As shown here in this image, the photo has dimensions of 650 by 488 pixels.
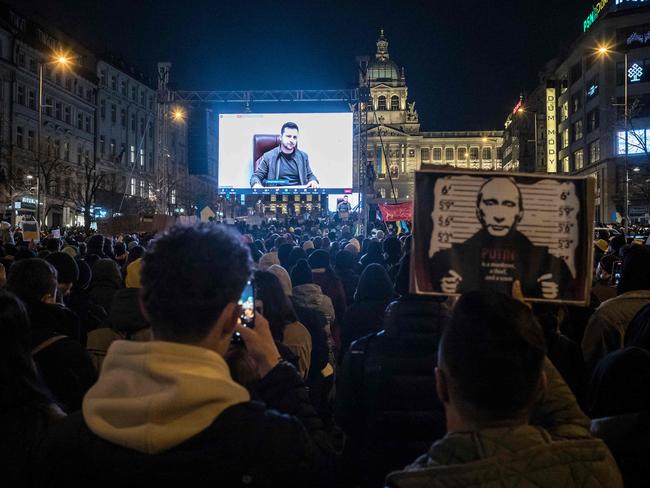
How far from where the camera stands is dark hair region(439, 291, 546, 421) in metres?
1.80

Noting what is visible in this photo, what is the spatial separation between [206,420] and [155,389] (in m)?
0.16

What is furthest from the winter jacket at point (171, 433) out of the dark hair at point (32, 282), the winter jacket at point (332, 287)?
the winter jacket at point (332, 287)

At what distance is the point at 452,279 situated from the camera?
3.16m

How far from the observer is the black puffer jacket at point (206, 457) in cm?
177

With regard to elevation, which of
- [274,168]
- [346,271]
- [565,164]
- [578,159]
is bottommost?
[346,271]

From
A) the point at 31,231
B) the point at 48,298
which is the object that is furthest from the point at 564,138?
the point at 48,298

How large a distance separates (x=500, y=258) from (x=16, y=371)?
7.07 ft

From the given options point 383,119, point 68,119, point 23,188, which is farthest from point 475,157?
point 23,188

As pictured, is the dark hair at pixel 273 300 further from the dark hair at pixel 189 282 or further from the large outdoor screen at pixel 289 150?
the large outdoor screen at pixel 289 150

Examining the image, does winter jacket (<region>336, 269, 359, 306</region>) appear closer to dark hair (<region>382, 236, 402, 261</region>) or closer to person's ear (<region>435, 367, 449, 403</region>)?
dark hair (<region>382, 236, 402, 261</region>)

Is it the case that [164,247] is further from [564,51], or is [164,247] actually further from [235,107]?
[564,51]

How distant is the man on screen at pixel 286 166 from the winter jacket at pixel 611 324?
70.0 feet

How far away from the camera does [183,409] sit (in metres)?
1.78

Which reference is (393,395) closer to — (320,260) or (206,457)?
(206,457)
